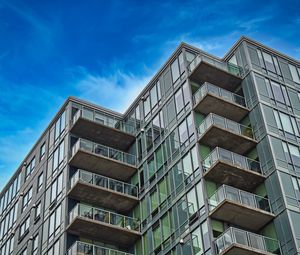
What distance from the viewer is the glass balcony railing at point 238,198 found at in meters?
36.7

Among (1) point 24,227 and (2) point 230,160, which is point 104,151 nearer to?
(1) point 24,227

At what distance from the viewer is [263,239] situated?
3556cm

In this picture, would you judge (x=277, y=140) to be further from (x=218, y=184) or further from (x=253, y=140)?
(x=218, y=184)

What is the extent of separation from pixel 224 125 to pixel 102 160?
10002 millimetres

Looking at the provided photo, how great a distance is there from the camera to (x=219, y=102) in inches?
1636

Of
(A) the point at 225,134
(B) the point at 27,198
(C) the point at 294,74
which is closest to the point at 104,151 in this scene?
(B) the point at 27,198

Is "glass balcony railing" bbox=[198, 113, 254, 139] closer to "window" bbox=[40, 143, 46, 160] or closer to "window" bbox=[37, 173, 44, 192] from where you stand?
"window" bbox=[37, 173, 44, 192]

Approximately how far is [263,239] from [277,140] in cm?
695

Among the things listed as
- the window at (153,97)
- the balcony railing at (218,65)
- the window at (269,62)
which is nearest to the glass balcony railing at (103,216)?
the window at (153,97)

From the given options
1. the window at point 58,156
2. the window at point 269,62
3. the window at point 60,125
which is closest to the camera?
the window at point 269,62

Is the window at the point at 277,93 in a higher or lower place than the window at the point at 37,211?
higher

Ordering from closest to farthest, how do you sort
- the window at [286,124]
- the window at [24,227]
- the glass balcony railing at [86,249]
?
1. the glass balcony railing at [86,249]
2. the window at [286,124]
3. the window at [24,227]

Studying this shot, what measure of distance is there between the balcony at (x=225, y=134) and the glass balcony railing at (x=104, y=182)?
8.11 m

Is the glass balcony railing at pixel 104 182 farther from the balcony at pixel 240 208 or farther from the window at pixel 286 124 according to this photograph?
the window at pixel 286 124
